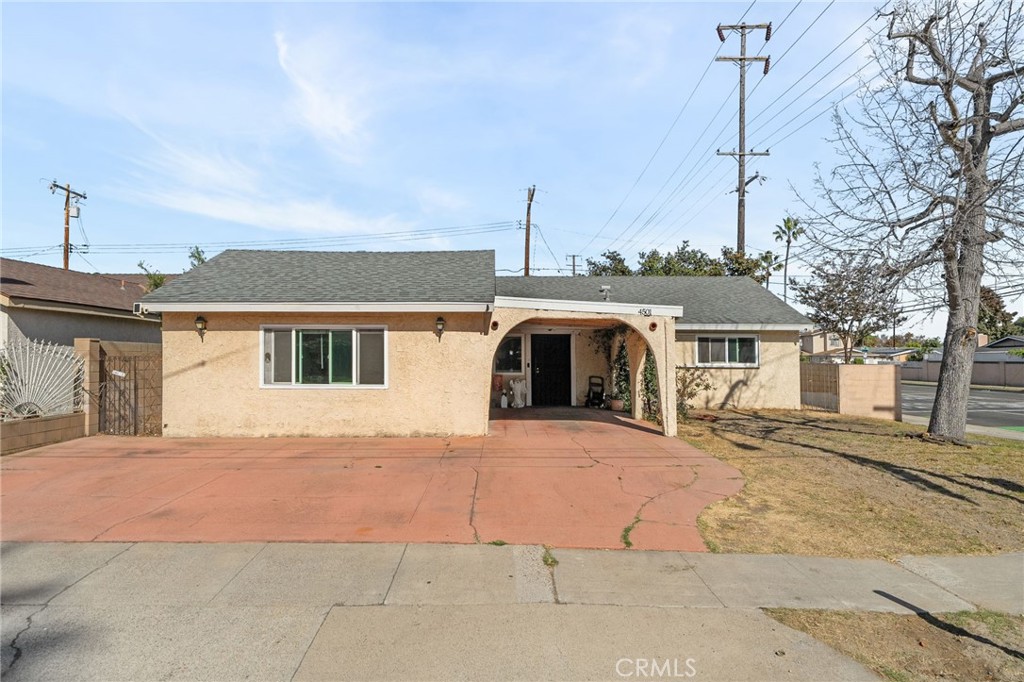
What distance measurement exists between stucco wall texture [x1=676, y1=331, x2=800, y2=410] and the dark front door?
11.7ft

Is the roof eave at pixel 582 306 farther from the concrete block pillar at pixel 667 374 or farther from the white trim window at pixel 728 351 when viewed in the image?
the white trim window at pixel 728 351

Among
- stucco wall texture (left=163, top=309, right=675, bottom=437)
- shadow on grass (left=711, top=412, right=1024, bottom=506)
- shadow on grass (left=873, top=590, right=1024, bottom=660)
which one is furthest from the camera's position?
stucco wall texture (left=163, top=309, right=675, bottom=437)

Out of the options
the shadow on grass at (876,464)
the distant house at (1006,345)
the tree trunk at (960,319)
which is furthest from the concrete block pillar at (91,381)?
the distant house at (1006,345)

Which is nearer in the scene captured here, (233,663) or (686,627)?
(233,663)

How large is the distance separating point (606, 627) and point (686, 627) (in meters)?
0.55

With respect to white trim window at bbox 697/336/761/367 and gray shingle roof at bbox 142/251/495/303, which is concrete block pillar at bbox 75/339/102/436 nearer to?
gray shingle roof at bbox 142/251/495/303

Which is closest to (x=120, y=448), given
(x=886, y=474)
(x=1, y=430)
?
(x=1, y=430)

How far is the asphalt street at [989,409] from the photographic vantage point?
14.8 m

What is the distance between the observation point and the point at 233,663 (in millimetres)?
3131

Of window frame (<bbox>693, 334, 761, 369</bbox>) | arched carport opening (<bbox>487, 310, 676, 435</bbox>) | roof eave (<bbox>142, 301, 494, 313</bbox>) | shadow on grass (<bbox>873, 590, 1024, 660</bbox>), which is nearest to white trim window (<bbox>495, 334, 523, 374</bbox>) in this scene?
arched carport opening (<bbox>487, 310, 676, 435</bbox>)

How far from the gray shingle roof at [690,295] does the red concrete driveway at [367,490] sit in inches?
267

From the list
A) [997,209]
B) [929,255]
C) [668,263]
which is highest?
[668,263]

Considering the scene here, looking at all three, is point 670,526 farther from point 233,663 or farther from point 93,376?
point 93,376

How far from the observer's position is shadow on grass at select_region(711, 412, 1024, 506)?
7.12 m
